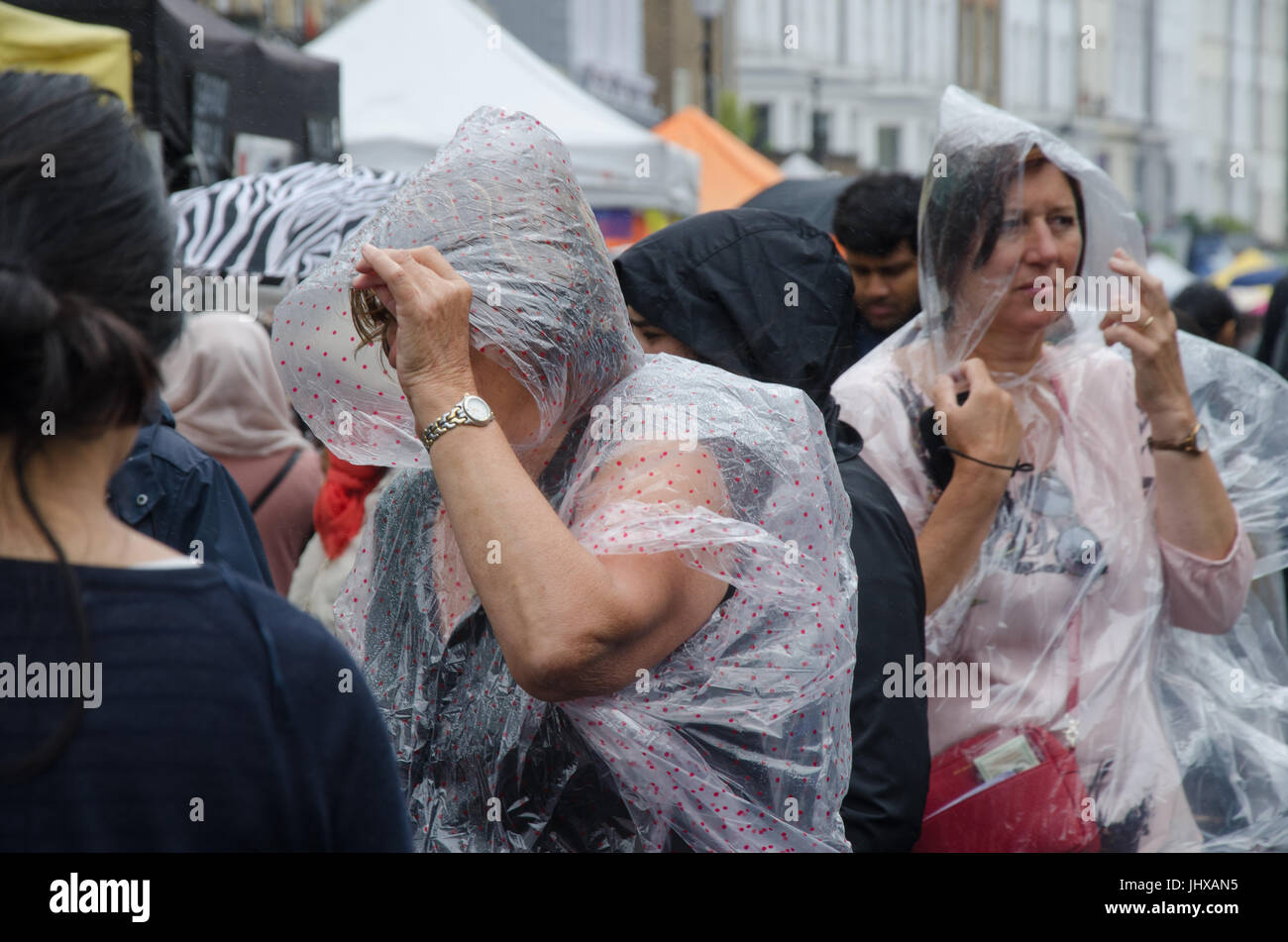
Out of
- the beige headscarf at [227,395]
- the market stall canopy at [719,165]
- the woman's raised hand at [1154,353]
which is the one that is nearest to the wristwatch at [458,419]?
the woman's raised hand at [1154,353]

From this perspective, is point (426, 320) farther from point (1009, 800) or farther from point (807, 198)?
point (807, 198)

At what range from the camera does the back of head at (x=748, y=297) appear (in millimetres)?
2035

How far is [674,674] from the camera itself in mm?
1672

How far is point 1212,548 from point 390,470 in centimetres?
211

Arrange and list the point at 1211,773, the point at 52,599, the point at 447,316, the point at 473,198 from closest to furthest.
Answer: the point at 52,599
the point at 447,316
the point at 473,198
the point at 1211,773

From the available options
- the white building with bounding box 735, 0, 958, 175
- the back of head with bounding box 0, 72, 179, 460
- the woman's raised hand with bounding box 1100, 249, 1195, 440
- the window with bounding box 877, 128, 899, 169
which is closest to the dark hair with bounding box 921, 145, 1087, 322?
the woman's raised hand with bounding box 1100, 249, 1195, 440

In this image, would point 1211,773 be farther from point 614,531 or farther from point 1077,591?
point 614,531

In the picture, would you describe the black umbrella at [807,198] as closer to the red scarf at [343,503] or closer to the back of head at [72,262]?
the red scarf at [343,503]

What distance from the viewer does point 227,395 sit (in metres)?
3.80

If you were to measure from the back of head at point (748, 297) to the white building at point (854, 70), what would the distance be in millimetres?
31716

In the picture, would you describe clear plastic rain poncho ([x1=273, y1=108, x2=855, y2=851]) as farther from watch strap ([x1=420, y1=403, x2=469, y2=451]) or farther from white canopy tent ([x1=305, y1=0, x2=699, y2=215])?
white canopy tent ([x1=305, y1=0, x2=699, y2=215])

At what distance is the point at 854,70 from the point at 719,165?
30.9 metres
